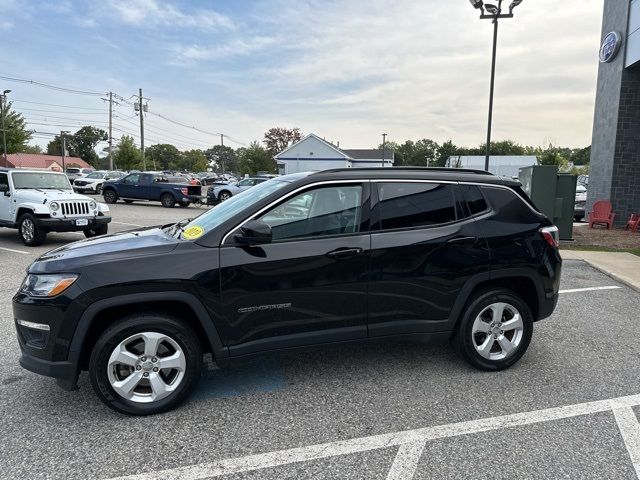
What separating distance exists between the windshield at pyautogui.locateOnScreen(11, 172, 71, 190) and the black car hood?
823 cm

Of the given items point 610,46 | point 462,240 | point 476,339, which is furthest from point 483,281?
point 610,46

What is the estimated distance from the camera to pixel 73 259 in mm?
3051

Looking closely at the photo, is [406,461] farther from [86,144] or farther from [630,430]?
[86,144]

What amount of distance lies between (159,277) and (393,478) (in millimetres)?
1917

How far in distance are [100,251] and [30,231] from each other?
8066 millimetres

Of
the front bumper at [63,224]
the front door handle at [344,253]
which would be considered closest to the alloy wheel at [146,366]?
the front door handle at [344,253]

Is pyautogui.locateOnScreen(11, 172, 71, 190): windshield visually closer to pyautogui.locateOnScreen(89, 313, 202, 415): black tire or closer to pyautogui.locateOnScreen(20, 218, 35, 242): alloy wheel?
pyautogui.locateOnScreen(20, 218, 35, 242): alloy wheel

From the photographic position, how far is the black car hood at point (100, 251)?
9.88 feet

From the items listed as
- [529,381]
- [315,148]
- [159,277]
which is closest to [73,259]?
[159,277]

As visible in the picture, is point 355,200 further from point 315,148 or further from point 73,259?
point 315,148

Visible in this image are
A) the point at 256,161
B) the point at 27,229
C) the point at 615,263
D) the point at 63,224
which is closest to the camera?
the point at 615,263

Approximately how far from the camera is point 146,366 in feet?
10.0

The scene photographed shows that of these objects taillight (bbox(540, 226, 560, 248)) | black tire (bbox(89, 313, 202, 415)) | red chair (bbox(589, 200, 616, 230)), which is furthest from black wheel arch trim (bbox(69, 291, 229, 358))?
red chair (bbox(589, 200, 616, 230))

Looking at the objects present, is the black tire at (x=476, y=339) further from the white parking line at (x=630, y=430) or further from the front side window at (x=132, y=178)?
the front side window at (x=132, y=178)
